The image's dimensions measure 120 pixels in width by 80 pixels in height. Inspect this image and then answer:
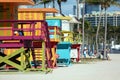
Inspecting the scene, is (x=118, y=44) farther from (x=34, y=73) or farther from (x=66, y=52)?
(x=34, y=73)

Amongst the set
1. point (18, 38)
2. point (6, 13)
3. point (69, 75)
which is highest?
point (6, 13)

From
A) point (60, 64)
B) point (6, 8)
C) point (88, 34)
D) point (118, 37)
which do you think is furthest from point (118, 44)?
point (6, 8)

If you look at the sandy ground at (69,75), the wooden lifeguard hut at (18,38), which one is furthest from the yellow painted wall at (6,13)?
the sandy ground at (69,75)

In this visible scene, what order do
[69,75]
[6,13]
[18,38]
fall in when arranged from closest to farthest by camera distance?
[69,75] < [18,38] < [6,13]

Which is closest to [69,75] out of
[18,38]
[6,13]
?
[18,38]

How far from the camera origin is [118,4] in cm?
7119

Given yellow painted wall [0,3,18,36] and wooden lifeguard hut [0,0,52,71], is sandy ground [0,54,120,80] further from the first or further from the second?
yellow painted wall [0,3,18,36]

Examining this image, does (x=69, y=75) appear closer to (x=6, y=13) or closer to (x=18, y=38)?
(x=18, y=38)

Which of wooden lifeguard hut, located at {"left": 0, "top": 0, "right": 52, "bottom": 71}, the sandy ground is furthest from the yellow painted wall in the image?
the sandy ground

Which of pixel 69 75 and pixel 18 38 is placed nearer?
pixel 69 75

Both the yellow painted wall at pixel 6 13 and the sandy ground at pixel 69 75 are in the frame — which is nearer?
the sandy ground at pixel 69 75

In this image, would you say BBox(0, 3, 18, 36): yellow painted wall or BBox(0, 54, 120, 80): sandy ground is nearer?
BBox(0, 54, 120, 80): sandy ground

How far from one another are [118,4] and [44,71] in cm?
4795

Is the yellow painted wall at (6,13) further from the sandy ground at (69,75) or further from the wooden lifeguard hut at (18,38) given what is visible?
the sandy ground at (69,75)
